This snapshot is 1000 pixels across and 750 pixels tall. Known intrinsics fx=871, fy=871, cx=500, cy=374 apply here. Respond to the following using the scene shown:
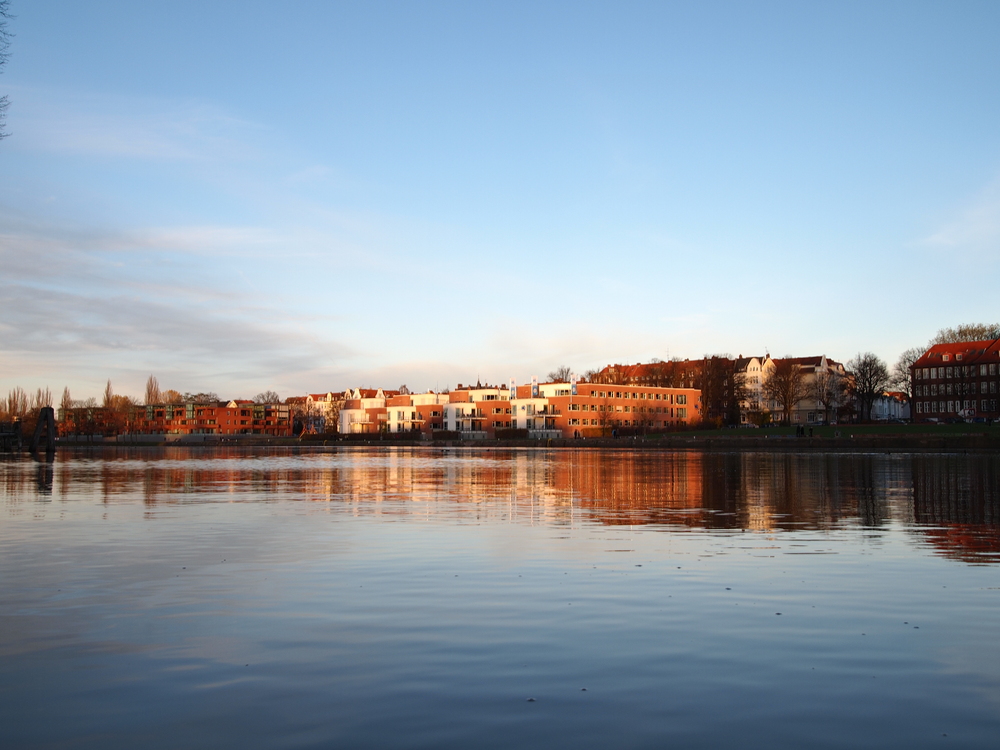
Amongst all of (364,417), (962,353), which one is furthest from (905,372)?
(364,417)

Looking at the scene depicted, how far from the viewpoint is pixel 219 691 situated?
6.35m

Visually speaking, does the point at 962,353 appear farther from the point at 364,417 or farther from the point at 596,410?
the point at 364,417

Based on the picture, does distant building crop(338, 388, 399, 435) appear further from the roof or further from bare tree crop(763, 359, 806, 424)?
the roof

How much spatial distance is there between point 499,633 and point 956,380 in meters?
130

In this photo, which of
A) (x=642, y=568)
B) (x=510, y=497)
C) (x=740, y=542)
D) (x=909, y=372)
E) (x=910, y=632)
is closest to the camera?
(x=910, y=632)

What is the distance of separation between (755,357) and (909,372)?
43538mm

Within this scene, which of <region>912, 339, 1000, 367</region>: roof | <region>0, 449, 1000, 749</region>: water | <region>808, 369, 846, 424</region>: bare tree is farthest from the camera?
<region>808, 369, 846, 424</region>: bare tree

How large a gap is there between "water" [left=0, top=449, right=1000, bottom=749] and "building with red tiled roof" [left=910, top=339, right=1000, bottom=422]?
378 ft

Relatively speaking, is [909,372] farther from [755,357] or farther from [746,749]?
[746,749]

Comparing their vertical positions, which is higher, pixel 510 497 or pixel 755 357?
pixel 755 357

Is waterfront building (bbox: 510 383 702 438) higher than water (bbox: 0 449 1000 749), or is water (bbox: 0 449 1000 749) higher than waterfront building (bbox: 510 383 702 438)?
waterfront building (bbox: 510 383 702 438)

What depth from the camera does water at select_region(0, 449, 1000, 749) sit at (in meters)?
5.66

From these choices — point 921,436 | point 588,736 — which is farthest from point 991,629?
point 921,436

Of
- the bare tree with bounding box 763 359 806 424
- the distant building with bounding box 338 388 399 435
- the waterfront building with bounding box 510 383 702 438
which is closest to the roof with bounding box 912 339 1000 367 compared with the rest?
the bare tree with bounding box 763 359 806 424
